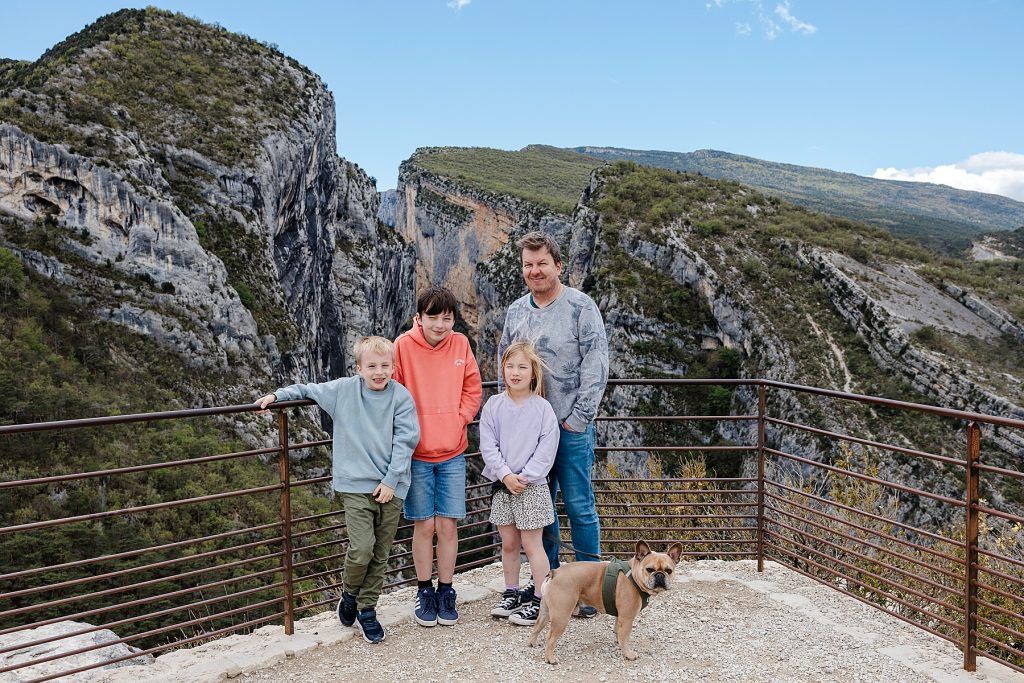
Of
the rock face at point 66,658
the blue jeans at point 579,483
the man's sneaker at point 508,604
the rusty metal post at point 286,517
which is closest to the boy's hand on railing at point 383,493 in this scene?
the rusty metal post at point 286,517

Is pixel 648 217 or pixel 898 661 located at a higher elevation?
pixel 648 217

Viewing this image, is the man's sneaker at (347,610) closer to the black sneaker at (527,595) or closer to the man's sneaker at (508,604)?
the man's sneaker at (508,604)

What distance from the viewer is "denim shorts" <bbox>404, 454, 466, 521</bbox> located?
157 inches

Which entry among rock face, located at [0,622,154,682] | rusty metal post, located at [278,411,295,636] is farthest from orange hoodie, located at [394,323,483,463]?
rock face, located at [0,622,154,682]

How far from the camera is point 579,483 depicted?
4062mm

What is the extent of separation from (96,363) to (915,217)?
463ft

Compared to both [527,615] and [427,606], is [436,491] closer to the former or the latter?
[427,606]

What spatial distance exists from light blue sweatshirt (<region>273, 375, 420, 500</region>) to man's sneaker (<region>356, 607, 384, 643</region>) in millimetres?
755

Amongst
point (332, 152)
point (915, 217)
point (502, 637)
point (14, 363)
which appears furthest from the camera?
point (915, 217)

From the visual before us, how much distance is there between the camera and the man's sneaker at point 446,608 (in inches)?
165

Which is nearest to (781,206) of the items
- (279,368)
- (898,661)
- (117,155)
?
(279,368)

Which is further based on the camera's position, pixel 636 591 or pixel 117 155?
pixel 117 155

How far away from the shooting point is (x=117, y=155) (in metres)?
33.7

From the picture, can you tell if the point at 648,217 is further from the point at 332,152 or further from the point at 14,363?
the point at 14,363
